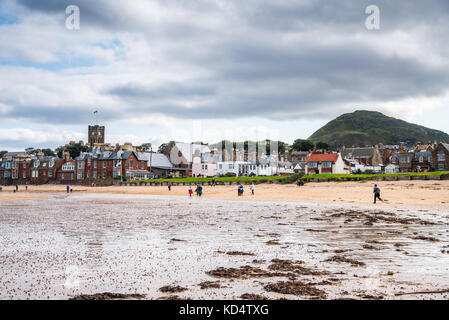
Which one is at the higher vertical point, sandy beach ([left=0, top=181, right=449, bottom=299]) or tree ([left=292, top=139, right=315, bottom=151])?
tree ([left=292, top=139, right=315, bottom=151])

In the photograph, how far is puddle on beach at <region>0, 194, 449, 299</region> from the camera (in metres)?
7.89

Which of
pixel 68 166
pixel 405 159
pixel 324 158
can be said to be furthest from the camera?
pixel 68 166

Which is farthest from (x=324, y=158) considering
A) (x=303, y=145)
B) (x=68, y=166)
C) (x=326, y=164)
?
(x=303, y=145)

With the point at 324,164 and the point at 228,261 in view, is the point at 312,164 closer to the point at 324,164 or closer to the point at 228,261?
the point at 324,164

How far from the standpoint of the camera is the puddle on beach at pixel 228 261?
789cm

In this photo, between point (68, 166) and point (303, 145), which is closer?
point (68, 166)

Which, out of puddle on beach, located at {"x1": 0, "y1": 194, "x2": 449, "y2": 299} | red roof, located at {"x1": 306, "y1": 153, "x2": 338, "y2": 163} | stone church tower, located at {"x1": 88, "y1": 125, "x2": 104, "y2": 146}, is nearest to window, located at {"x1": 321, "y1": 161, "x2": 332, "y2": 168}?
red roof, located at {"x1": 306, "y1": 153, "x2": 338, "y2": 163}

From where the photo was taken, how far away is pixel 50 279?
884 centimetres

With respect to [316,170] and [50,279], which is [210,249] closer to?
[50,279]

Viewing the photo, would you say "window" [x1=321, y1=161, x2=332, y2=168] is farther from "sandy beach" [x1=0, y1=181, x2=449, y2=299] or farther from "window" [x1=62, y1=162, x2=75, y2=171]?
"window" [x1=62, y1=162, x2=75, y2=171]

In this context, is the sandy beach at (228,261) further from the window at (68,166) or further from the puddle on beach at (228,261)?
the window at (68,166)

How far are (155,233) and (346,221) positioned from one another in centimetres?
1069

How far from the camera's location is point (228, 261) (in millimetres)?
10906

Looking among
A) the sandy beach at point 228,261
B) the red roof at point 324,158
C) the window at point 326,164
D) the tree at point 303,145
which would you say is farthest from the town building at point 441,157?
the tree at point 303,145
